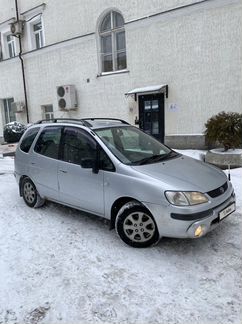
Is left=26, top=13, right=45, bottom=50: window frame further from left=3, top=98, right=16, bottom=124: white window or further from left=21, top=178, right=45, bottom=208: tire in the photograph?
left=21, top=178, right=45, bottom=208: tire

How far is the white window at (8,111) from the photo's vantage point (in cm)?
1736

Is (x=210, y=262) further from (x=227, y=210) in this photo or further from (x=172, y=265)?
(x=227, y=210)

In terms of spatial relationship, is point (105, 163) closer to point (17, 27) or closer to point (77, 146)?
point (77, 146)

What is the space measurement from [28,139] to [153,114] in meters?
6.75

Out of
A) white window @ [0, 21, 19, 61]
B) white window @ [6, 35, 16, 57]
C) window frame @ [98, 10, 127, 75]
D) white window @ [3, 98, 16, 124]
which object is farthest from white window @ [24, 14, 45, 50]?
window frame @ [98, 10, 127, 75]

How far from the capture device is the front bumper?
326cm

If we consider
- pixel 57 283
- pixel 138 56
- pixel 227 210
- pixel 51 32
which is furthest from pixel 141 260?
pixel 51 32

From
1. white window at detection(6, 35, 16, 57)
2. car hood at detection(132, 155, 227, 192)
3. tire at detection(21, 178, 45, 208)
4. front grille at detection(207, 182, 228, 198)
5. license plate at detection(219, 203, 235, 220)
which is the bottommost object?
tire at detection(21, 178, 45, 208)

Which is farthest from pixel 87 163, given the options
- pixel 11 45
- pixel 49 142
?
pixel 11 45

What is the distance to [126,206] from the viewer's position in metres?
3.66

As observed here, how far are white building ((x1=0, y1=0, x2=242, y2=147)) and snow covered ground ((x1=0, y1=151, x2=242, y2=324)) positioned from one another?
6.34 metres

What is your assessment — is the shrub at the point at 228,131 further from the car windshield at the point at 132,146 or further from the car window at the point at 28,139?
the car window at the point at 28,139

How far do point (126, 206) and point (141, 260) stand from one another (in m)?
0.67

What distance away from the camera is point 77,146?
4.38 meters
